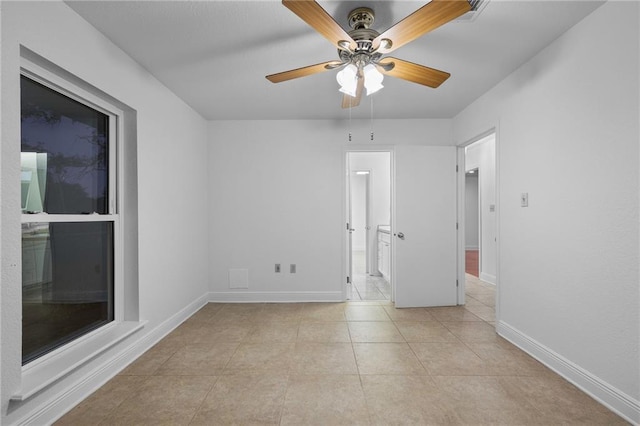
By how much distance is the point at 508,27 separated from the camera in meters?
1.99

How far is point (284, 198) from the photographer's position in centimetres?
396

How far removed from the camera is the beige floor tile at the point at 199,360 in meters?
2.21

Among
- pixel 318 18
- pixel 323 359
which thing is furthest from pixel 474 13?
pixel 323 359

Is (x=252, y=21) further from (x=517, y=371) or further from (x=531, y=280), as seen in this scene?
(x=517, y=371)

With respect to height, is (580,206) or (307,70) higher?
(307,70)

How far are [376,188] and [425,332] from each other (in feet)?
10.5

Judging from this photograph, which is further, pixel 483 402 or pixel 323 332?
pixel 323 332

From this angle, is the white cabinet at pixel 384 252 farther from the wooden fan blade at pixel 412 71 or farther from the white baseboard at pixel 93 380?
the white baseboard at pixel 93 380

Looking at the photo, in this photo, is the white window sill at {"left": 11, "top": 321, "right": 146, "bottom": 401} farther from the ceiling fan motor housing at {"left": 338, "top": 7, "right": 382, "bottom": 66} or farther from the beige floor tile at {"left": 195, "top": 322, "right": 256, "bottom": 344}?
the ceiling fan motor housing at {"left": 338, "top": 7, "right": 382, "bottom": 66}

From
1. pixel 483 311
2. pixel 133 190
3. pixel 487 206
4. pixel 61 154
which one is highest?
pixel 61 154

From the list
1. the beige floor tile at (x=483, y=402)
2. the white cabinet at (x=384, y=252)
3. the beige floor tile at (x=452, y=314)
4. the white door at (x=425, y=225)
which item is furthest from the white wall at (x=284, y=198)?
the beige floor tile at (x=483, y=402)

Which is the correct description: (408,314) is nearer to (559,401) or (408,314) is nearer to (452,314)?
(452,314)

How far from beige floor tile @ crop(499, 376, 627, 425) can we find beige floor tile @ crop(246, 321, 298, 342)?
1755mm

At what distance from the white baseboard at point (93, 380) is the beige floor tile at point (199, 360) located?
30 cm
